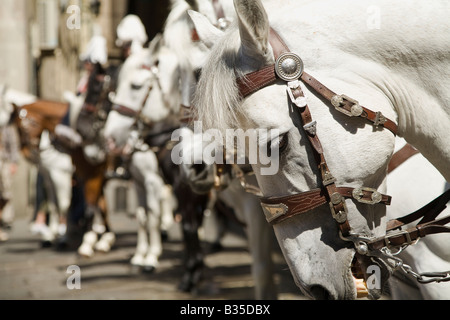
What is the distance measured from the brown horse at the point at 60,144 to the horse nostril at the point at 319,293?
7.02 m

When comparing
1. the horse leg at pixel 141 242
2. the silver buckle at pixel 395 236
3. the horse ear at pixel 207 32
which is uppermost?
the horse leg at pixel 141 242

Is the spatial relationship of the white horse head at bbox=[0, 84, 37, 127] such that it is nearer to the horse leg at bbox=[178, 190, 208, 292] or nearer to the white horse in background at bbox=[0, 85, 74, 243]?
the white horse in background at bbox=[0, 85, 74, 243]

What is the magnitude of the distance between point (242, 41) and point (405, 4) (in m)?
0.53

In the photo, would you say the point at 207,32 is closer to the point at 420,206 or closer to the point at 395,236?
the point at 395,236

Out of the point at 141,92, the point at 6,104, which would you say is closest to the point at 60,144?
the point at 6,104

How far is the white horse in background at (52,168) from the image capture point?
9.41 m

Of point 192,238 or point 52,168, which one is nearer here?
point 192,238

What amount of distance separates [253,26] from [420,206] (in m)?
1.32

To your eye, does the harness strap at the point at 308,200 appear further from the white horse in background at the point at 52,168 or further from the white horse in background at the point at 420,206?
the white horse in background at the point at 52,168

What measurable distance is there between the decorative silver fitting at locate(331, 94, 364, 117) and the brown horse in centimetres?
720

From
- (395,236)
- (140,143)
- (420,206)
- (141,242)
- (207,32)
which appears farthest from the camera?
(141,242)

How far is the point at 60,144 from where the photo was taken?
30.0 feet

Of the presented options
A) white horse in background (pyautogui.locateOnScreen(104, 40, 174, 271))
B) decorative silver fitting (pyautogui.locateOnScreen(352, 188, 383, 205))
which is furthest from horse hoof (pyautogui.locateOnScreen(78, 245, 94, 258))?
decorative silver fitting (pyautogui.locateOnScreen(352, 188, 383, 205))

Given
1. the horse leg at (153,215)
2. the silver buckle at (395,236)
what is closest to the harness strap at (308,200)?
the silver buckle at (395,236)
